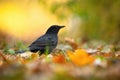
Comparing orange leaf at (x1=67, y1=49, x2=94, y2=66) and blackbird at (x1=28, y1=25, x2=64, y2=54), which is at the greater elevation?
blackbird at (x1=28, y1=25, x2=64, y2=54)

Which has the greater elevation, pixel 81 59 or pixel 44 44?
pixel 44 44

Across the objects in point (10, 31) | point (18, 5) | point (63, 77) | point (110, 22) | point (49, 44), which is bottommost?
point (63, 77)

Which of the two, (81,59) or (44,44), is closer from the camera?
(81,59)

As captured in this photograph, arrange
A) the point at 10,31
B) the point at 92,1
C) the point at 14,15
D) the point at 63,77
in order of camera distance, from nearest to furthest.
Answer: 1. the point at 63,77
2. the point at 92,1
3. the point at 10,31
4. the point at 14,15

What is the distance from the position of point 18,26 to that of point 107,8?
41.7 feet

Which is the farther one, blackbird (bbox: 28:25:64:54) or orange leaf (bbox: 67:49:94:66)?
blackbird (bbox: 28:25:64:54)

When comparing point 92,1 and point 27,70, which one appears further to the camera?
point 92,1

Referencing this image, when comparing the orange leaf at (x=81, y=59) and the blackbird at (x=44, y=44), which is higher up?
the blackbird at (x=44, y=44)

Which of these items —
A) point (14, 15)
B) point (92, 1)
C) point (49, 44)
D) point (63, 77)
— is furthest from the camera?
point (14, 15)

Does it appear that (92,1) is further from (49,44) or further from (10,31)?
(10,31)

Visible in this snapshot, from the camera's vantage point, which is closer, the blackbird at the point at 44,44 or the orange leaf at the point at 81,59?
the orange leaf at the point at 81,59

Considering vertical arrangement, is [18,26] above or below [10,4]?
below

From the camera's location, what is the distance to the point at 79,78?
371 cm


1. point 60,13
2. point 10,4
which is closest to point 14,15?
point 10,4
